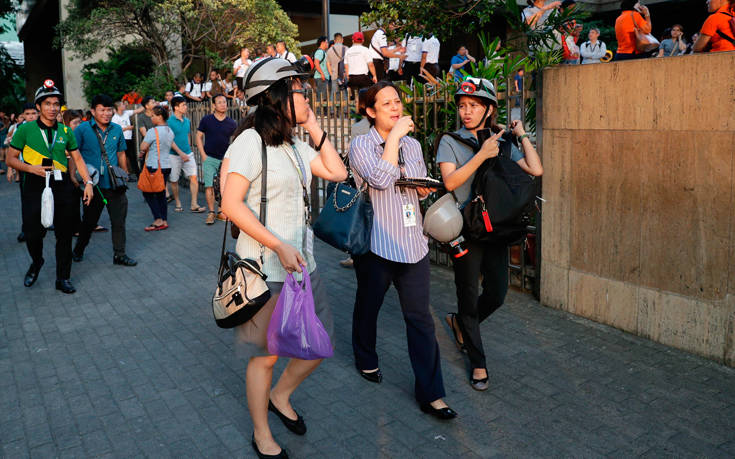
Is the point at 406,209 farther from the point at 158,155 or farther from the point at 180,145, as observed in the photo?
the point at 180,145

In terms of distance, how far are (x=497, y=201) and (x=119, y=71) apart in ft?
74.8

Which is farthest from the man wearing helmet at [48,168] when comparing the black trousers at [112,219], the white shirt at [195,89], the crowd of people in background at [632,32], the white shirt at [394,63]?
the white shirt at [195,89]

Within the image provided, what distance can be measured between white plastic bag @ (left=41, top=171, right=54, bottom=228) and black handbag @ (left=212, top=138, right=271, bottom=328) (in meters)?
4.11

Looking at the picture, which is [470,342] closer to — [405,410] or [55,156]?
[405,410]

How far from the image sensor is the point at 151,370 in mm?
4789

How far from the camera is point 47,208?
21.6 ft

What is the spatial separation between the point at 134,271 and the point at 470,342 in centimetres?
472

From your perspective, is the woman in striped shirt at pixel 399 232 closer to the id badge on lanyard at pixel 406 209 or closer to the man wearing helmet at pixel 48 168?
the id badge on lanyard at pixel 406 209

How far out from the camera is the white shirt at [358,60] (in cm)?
1421

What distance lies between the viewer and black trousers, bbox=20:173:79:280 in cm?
681

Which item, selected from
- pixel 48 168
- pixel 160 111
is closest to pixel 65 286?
pixel 48 168

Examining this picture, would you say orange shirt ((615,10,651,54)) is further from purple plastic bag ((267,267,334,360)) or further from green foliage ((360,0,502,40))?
purple plastic bag ((267,267,334,360))

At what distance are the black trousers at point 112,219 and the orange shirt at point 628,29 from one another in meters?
7.12

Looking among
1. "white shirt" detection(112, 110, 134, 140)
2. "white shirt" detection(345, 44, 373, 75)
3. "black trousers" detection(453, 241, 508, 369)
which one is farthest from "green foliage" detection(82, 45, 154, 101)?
"black trousers" detection(453, 241, 508, 369)
